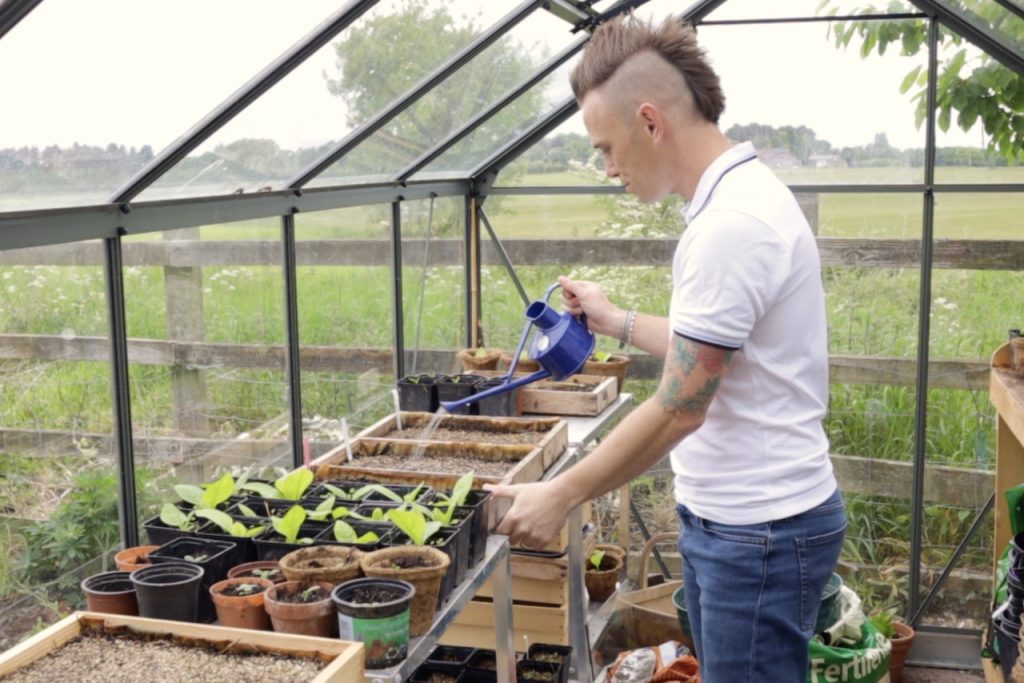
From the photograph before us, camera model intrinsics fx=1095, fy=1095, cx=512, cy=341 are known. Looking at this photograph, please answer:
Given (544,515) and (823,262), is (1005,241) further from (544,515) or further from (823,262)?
(544,515)

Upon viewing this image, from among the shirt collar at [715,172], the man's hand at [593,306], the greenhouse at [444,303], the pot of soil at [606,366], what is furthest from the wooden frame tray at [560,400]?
the shirt collar at [715,172]

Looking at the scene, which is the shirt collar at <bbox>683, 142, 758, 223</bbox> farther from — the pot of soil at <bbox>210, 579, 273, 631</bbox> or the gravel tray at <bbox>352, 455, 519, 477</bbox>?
the gravel tray at <bbox>352, 455, 519, 477</bbox>

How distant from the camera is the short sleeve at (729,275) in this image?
174 cm

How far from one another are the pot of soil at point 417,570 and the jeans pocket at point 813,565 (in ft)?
2.12

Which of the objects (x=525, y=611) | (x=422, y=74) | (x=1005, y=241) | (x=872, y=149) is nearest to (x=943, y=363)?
(x=1005, y=241)

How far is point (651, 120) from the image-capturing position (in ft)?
6.35

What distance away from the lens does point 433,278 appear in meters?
4.87

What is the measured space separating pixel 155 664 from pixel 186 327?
164 centimetres

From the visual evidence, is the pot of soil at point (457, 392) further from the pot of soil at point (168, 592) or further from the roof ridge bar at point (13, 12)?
the roof ridge bar at point (13, 12)

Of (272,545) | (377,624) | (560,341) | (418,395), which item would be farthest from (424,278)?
(377,624)

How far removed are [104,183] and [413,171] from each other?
1.82 metres

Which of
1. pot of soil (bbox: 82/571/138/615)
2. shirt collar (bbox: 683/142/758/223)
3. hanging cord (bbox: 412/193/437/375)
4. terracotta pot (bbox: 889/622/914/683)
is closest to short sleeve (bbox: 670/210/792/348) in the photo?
shirt collar (bbox: 683/142/758/223)

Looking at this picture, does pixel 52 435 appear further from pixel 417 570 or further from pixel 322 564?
pixel 417 570

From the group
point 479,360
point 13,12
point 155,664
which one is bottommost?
point 155,664
